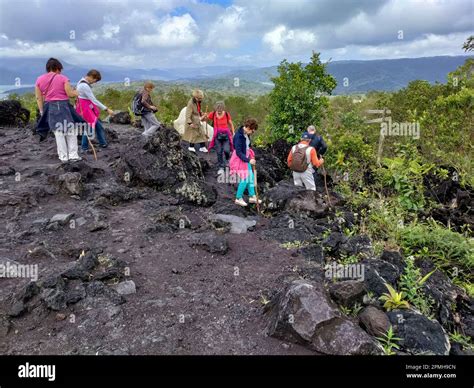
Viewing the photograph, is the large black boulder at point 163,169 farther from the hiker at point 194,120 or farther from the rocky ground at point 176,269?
the hiker at point 194,120

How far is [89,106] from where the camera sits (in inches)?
391

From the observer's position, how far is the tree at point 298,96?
12.4 meters

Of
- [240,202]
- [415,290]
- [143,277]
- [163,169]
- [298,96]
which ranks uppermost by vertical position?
[298,96]

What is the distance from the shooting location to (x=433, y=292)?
17.3 feet

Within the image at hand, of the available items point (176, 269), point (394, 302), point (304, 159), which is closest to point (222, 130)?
point (304, 159)

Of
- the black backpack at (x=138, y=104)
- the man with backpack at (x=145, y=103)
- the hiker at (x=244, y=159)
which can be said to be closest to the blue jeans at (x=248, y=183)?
the hiker at (x=244, y=159)

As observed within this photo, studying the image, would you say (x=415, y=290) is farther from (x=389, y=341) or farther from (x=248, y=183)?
(x=248, y=183)

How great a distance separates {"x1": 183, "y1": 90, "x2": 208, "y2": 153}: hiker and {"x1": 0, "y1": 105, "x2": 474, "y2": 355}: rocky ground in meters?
1.48

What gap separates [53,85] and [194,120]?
3942mm

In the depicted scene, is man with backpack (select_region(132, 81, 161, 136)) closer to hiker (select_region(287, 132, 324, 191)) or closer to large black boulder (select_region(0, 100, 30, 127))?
hiker (select_region(287, 132, 324, 191))

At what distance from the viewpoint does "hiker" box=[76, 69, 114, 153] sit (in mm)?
9375

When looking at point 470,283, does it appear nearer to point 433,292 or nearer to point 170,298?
point 433,292

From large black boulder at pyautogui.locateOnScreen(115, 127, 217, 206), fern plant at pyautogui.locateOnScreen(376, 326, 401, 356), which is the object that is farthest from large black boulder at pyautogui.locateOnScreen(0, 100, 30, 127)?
fern plant at pyautogui.locateOnScreen(376, 326, 401, 356)
